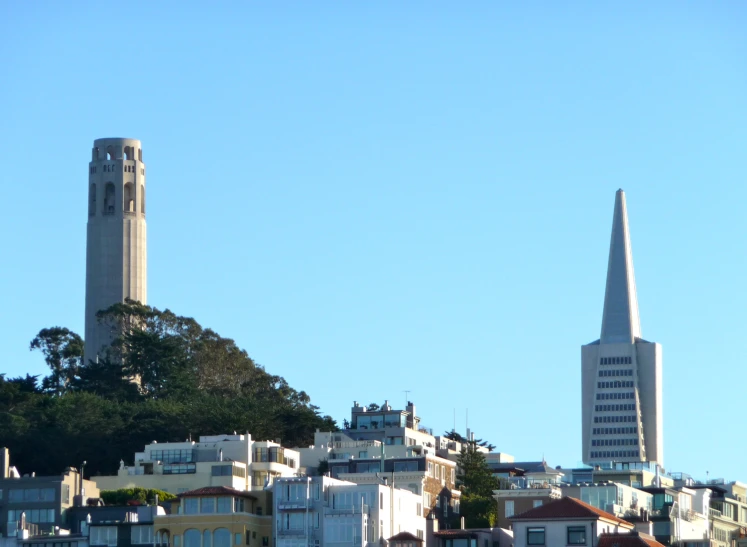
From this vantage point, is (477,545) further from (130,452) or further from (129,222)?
(129,222)

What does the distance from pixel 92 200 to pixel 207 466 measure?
235 feet

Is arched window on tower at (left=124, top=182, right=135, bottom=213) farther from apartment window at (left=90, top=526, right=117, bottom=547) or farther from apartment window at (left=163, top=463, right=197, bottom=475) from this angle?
apartment window at (left=90, top=526, right=117, bottom=547)

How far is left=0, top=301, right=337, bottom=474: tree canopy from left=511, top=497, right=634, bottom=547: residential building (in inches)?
1603

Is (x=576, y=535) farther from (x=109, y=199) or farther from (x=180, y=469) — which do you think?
(x=109, y=199)

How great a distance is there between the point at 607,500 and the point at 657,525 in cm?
272

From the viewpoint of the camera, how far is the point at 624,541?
86688 mm

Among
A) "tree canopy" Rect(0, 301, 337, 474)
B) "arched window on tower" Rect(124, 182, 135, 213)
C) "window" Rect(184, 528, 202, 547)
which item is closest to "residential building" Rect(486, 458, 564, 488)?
"tree canopy" Rect(0, 301, 337, 474)

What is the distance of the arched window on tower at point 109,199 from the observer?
181 m

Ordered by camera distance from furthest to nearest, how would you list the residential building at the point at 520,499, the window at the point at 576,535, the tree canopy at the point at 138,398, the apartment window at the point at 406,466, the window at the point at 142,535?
the tree canopy at the point at 138,398 < the apartment window at the point at 406,466 < the residential building at the point at 520,499 < the window at the point at 142,535 < the window at the point at 576,535

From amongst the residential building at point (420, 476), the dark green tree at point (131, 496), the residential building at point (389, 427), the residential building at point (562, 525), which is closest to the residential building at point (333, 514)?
the residential building at point (562, 525)

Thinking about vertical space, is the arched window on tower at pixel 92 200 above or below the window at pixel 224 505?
above

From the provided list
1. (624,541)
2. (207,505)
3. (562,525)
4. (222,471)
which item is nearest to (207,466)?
(222,471)

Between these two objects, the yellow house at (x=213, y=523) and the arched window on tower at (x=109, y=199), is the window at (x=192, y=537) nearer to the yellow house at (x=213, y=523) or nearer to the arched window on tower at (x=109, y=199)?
the yellow house at (x=213, y=523)

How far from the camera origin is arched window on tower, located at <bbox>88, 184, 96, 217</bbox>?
180450 mm
